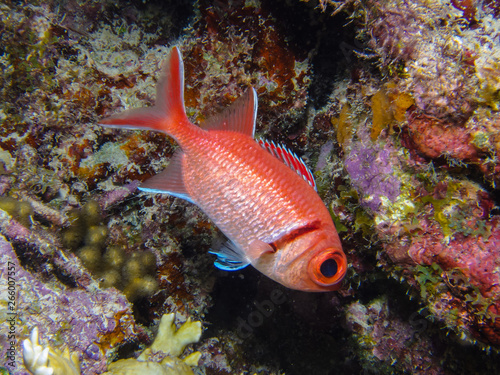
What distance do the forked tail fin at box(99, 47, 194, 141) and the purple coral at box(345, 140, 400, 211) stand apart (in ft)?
5.53

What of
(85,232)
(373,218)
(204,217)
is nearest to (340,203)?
(373,218)

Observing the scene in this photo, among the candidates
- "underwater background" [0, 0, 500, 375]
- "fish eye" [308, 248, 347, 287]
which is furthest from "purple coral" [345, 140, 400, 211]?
"fish eye" [308, 248, 347, 287]

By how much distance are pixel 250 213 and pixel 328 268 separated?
734mm

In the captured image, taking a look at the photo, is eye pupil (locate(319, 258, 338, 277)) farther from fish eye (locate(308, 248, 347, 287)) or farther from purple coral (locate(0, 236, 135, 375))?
purple coral (locate(0, 236, 135, 375))

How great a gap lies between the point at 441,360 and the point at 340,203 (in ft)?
6.88

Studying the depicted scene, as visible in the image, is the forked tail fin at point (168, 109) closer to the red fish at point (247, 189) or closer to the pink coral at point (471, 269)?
the red fish at point (247, 189)

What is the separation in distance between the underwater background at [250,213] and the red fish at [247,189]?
76 cm

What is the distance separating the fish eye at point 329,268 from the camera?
1.99 m

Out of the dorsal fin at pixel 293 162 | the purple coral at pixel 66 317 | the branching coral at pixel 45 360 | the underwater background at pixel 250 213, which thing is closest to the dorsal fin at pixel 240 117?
the dorsal fin at pixel 293 162

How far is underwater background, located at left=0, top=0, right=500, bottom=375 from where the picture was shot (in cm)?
213

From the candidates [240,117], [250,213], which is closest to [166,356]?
[250,213]

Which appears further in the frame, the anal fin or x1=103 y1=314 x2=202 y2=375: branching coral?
x1=103 y1=314 x2=202 y2=375: branching coral

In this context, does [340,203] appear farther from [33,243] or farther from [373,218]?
[33,243]

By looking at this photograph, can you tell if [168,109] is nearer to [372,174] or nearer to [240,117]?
[240,117]
